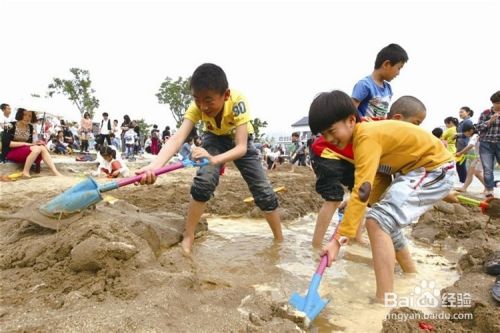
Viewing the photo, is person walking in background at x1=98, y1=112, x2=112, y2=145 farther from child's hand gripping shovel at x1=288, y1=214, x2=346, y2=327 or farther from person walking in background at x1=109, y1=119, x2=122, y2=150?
child's hand gripping shovel at x1=288, y1=214, x2=346, y2=327

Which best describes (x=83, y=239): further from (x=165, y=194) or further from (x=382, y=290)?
(x=165, y=194)

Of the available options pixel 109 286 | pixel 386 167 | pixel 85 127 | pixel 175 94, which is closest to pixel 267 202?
pixel 386 167

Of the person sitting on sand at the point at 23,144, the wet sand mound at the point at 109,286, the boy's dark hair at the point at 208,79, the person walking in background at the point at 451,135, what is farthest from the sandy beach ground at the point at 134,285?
the person walking in background at the point at 451,135

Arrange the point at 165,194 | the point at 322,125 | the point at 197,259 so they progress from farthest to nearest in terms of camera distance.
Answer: the point at 165,194 → the point at 197,259 → the point at 322,125

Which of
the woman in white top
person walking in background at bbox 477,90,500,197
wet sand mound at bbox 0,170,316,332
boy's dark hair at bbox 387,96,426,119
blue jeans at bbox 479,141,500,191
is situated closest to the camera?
wet sand mound at bbox 0,170,316,332

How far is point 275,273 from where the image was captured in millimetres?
2494

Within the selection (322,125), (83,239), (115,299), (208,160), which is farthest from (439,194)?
(83,239)

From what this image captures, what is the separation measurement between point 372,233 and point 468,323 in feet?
2.00

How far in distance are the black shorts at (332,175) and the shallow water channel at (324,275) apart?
497 mm

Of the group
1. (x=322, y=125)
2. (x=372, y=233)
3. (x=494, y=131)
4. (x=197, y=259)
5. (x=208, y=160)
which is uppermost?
(x=494, y=131)

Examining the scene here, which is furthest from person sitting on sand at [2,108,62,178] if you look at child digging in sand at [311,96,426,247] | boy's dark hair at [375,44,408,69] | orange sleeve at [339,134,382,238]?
orange sleeve at [339,134,382,238]

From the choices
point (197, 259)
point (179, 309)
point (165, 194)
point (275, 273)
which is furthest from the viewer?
point (165, 194)

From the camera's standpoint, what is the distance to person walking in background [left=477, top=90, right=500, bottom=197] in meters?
5.63

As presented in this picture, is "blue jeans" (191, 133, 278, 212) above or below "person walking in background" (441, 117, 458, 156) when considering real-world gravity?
below
